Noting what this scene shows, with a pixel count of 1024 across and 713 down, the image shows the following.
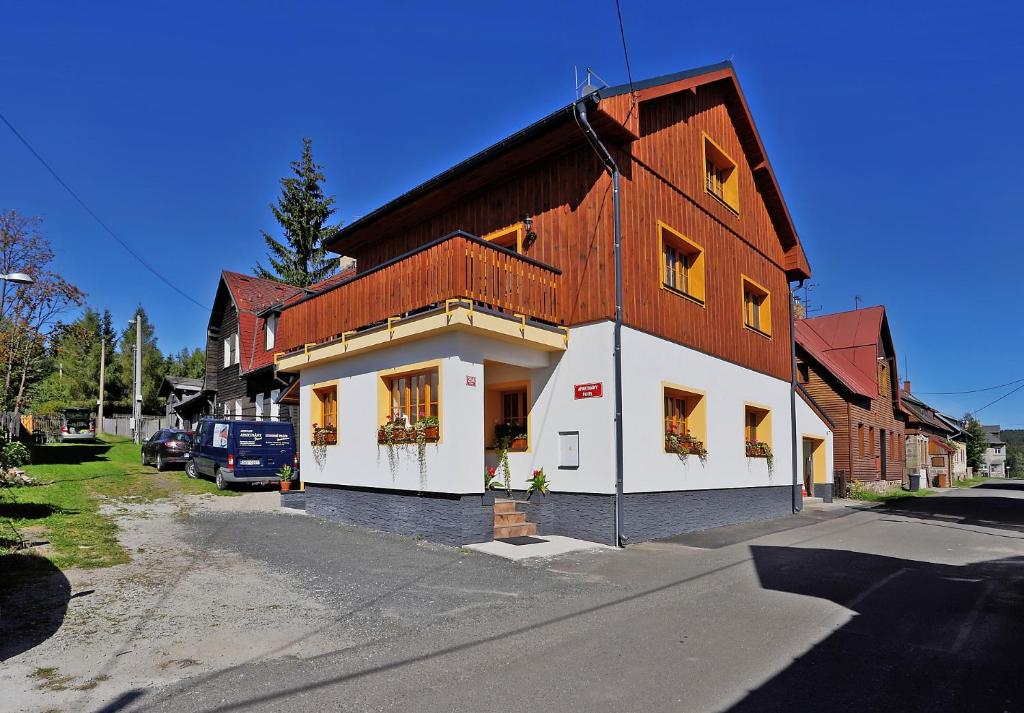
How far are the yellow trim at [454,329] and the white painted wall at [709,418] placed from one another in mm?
1444

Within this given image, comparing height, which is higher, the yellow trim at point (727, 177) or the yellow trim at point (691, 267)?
the yellow trim at point (727, 177)

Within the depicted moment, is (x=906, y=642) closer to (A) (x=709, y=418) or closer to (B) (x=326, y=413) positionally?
(A) (x=709, y=418)

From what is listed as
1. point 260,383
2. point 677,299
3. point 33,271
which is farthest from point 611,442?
point 33,271

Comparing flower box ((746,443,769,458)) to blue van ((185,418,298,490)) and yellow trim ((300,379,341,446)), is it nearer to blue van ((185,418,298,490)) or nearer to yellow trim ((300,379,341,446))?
A: yellow trim ((300,379,341,446))

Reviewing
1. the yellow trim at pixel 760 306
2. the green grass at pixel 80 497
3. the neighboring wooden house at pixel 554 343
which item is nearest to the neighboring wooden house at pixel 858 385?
the yellow trim at pixel 760 306

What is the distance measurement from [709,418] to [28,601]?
39.6 ft

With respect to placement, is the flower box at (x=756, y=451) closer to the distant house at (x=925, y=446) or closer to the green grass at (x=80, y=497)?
the green grass at (x=80, y=497)

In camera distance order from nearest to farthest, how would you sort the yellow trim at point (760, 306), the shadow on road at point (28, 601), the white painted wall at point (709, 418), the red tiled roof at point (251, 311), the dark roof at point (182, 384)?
the shadow on road at point (28, 601)
the white painted wall at point (709, 418)
the yellow trim at point (760, 306)
the red tiled roof at point (251, 311)
the dark roof at point (182, 384)

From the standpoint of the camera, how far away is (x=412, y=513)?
11.7 meters

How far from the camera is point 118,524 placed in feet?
39.3

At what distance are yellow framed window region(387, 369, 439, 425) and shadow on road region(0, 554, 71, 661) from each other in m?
5.65

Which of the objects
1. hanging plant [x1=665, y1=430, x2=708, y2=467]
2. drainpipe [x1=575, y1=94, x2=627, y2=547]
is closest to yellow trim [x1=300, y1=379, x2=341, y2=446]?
drainpipe [x1=575, y1=94, x2=627, y2=547]

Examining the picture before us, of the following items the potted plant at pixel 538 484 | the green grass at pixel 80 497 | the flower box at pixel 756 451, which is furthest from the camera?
the flower box at pixel 756 451

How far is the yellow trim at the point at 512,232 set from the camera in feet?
44.4
